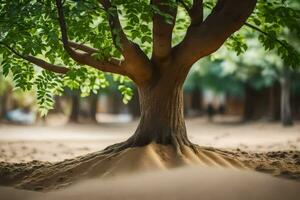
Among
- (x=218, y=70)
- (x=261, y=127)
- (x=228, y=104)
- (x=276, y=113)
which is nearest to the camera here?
(x=261, y=127)

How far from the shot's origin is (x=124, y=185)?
7.64m

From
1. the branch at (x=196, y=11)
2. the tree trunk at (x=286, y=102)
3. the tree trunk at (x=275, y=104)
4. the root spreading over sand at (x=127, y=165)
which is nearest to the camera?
the root spreading over sand at (x=127, y=165)

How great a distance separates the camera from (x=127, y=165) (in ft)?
28.4

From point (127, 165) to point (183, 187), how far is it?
173 cm

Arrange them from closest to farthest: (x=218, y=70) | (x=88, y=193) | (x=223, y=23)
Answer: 1. (x=88, y=193)
2. (x=223, y=23)
3. (x=218, y=70)

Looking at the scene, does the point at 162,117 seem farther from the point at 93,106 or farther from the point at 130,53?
the point at 93,106

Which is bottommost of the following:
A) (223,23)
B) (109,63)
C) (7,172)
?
(7,172)

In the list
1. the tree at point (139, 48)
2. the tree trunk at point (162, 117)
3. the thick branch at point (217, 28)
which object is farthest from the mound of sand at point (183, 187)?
the thick branch at point (217, 28)

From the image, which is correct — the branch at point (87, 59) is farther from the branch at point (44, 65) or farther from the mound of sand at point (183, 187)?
the mound of sand at point (183, 187)

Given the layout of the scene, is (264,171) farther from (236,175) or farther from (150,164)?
(150,164)

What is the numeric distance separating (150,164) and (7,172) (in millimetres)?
3305

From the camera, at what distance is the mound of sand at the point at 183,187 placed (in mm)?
6785

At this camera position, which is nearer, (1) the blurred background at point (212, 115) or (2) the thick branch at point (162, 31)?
(2) the thick branch at point (162, 31)

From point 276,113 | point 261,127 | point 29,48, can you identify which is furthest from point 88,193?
point 276,113
